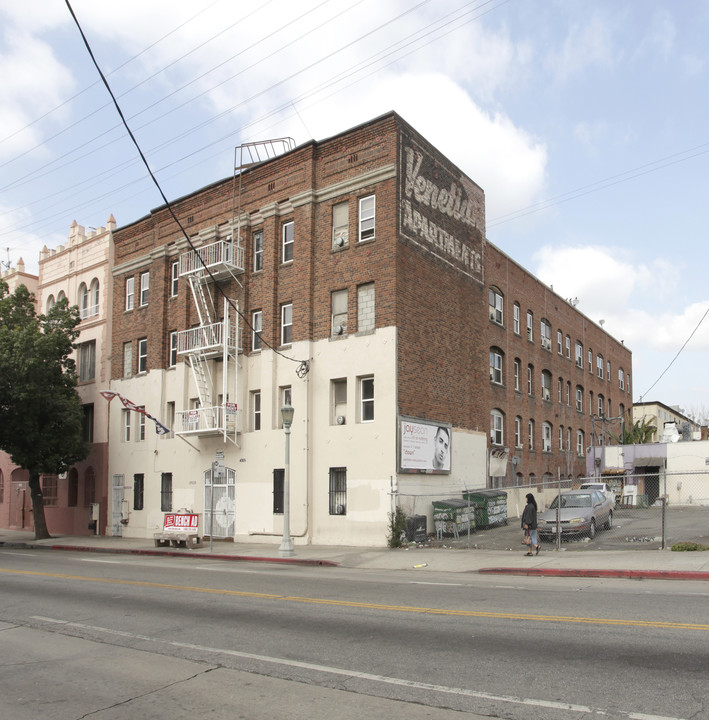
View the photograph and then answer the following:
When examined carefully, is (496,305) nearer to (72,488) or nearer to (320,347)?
(320,347)

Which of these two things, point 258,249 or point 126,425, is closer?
point 258,249

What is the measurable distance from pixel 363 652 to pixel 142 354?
29064 millimetres

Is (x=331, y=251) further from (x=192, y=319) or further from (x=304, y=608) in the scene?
(x=304, y=608)

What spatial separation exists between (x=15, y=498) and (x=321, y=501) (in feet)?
80.1

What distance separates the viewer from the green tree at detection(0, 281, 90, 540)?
3058 cm

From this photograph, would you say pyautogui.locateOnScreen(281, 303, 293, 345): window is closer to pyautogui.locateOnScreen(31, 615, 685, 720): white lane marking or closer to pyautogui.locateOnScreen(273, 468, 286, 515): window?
pyautogui.locateOnScreen(273, 468, 286, 515): window

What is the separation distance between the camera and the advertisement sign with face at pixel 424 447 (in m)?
24.5

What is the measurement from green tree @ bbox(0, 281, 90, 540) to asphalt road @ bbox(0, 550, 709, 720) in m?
18.4

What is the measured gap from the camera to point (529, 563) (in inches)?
691

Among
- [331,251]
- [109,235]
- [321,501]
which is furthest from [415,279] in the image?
[109,235]

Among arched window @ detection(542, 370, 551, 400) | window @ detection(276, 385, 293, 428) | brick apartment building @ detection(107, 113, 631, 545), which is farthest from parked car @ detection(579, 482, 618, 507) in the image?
window @ detection(276, 385, 293, 428)

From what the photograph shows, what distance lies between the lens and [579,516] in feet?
71.5

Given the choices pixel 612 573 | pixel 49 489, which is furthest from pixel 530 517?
pixel 49 489

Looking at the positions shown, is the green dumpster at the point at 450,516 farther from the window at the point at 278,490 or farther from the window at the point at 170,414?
the window at the point at 170,414
